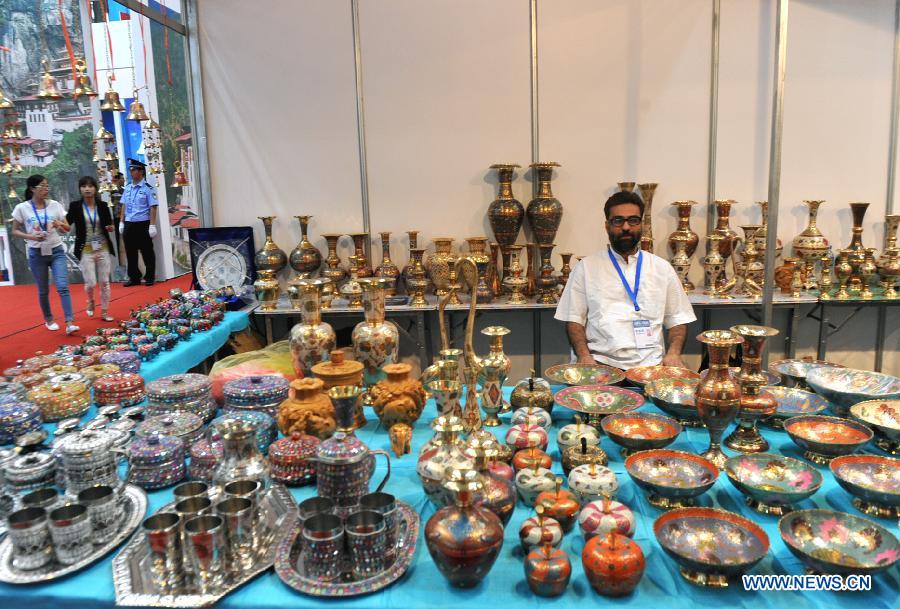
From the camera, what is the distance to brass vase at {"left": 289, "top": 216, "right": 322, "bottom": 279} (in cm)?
470

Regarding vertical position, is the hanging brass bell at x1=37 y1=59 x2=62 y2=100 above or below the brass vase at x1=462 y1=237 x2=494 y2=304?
above

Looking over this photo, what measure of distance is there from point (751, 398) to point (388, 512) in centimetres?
118

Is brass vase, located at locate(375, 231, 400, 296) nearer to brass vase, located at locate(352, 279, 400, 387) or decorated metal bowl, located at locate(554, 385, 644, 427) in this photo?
brass vase, located at locate(352, 279, 400, 387)

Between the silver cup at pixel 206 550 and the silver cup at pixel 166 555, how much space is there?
20mm

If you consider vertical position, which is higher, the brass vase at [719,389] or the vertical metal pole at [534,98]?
the vertical metal pole at [534,98]

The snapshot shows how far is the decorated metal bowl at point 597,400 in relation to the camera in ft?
7.19

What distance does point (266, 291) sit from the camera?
450cm

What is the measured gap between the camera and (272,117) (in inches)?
190

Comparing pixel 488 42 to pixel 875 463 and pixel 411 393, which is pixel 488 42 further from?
pixel 875 463

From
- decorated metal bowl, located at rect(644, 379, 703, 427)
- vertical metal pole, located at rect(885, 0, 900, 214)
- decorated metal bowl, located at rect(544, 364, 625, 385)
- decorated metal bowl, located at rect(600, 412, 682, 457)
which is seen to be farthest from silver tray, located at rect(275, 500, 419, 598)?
vertical metal pole, located at rect(885, 0, 900, 214)

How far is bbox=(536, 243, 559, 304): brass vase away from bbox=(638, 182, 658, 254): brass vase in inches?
26.9

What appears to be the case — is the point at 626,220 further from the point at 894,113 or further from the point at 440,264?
the point at 894,113

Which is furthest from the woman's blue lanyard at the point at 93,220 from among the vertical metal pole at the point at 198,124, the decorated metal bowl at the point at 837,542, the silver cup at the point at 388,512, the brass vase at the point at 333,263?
the decorated metal bowl at the point at 837,542

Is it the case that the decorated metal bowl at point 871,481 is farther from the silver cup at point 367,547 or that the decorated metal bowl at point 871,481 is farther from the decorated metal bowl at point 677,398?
the silver cup at point 367,547
